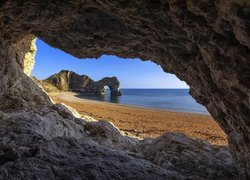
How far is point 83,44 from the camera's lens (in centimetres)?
1234

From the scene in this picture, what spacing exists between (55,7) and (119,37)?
118 inches

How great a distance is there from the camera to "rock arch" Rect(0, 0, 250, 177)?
585 cm

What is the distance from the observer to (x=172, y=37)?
8867mm

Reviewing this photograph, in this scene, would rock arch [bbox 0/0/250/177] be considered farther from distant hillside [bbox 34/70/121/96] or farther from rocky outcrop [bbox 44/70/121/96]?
rocky outcrop [bbox 44/70/121/96]

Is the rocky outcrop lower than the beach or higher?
higher

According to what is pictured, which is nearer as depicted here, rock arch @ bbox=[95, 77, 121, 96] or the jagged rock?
the jagged rock

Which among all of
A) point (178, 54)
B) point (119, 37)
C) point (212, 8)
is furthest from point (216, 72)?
point (119, 37)

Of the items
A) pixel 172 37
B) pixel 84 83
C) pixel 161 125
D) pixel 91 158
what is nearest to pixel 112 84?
pixel 84 83

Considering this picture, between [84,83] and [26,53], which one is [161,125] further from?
[84,83]

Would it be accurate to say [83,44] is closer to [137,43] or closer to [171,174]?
[137,43]

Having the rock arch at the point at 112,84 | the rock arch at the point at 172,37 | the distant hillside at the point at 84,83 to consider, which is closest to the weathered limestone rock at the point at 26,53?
the rock arch at the point at 172,37

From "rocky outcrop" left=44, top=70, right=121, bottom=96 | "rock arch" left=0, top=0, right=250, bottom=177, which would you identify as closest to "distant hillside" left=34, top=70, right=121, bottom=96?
"rocky outcrop" left=44, top=70, right=121, bottom=96

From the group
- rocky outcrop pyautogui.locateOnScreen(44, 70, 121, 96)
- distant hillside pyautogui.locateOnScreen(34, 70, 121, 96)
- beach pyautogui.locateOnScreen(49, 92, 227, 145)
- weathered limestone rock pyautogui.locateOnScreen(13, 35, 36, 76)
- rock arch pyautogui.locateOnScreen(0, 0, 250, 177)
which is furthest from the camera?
rocky outcrop pyautogui.locateOnScreen(44, 70, 121, 96)

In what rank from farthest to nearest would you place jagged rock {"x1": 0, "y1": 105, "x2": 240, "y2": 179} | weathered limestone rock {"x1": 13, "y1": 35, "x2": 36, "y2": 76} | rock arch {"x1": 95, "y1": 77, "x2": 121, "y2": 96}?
rock arch {"x1": 95, "y1": 77, "x2": 121, "y2": 96} → weathered limestone rock {"x1": 13, "y1": 35, "x2": 36, "y2": 76} → jagged rock {"x1": 0, "y1": 105, "x2": 240, "y2": 179}
